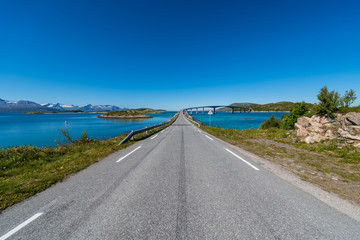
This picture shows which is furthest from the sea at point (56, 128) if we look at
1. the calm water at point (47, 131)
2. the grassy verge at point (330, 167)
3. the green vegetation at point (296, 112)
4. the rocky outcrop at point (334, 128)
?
the rocky outcrop at point (334, 128)

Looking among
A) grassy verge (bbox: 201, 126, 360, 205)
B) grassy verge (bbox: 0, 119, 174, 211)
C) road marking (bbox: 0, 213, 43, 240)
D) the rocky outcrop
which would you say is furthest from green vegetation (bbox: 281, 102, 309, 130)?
road marking (bbox: 0, 213, 43, 240)

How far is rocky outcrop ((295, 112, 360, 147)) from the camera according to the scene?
25.9ft

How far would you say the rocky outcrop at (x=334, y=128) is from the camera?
7.89 meters

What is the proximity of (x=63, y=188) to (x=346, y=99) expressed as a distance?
53.2 ft

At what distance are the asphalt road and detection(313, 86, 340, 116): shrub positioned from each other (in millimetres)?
9513

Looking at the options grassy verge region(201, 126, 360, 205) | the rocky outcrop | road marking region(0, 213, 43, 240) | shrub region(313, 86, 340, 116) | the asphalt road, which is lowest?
grassy verge region(201, 126, 360, 205)

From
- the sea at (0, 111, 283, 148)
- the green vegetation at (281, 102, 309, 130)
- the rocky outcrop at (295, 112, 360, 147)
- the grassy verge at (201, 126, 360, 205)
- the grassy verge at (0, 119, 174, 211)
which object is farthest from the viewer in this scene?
the sea at (0, 111, 283, 148)

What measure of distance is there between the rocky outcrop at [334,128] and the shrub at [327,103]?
452 mm

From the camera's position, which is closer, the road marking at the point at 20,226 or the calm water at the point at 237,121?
the road marking at the point at 20,226

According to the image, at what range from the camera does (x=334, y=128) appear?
351 inches

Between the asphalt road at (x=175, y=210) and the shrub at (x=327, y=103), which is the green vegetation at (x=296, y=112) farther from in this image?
the asphalt road at (x=175, y=210)

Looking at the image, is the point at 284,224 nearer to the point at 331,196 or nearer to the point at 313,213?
the point at 313,213

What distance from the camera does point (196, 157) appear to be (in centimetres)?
668

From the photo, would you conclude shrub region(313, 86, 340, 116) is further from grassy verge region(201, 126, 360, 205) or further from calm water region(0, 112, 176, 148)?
calm water region(0, 112, 176, 148)
